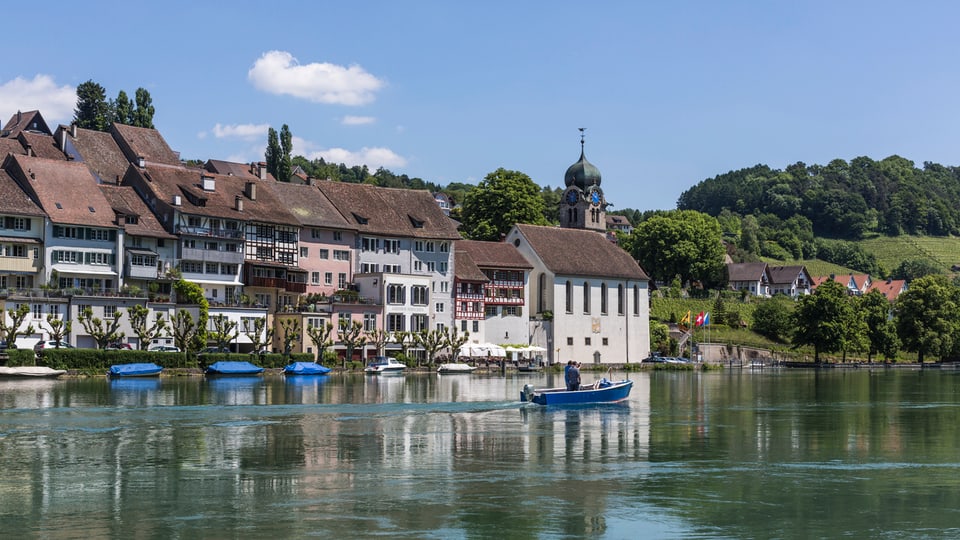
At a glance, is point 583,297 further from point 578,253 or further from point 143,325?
point 143,325

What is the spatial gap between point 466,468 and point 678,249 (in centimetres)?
13163

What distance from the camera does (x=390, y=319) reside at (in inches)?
4537

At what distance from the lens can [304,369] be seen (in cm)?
9725

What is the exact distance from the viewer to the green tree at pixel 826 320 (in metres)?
141

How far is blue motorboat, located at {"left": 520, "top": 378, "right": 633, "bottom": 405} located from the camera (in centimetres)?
6200

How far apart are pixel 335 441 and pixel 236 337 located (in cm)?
5954

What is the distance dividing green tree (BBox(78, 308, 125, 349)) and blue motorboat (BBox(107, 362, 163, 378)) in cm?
405

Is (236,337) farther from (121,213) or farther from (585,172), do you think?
(585,172)

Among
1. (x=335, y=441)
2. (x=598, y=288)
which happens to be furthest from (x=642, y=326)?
(x=335, y=441)

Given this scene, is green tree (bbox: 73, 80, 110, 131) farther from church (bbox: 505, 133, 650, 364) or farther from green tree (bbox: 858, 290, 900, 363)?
green tree (bbox: 858, 290, 900, 363)

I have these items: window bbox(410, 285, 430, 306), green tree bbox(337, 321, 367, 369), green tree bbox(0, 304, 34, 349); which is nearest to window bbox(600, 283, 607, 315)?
window bbox(410, 285, 430, 306)

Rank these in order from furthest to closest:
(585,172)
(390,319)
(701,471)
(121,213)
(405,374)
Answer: (585,172) < (390,319) < (405,374) < (121,213) < (701,471)

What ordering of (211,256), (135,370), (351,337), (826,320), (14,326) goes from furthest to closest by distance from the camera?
(826,320)
(351,337)
(211,256)
(135,370)
(14,326)

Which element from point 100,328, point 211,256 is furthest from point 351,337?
point 100,328
